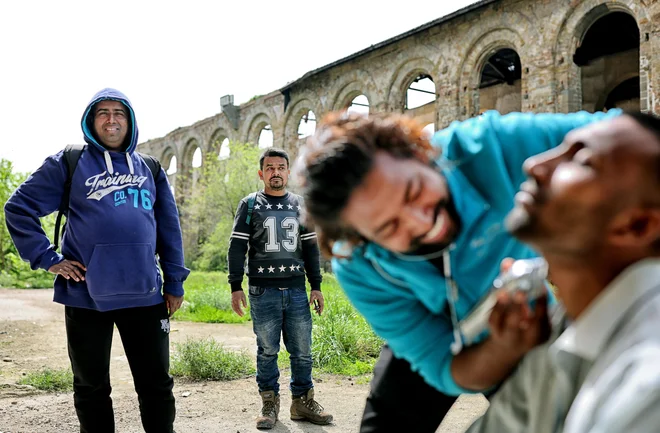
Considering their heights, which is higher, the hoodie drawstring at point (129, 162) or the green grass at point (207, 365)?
the hoodie drawstring at point (129, 162)

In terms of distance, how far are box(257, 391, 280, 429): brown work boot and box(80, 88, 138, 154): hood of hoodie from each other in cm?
225

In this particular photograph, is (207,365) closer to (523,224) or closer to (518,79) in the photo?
(523,224)

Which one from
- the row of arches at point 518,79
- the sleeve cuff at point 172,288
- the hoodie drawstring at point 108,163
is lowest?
the sleeve cuff at point 172,288

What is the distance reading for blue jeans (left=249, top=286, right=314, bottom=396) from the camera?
4742 millimetres

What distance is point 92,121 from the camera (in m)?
3.72

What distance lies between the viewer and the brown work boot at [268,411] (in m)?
4.55

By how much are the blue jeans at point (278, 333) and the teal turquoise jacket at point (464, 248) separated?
9.71 ft

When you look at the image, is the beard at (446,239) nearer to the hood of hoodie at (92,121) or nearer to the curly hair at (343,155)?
the curly hair at (343,155)

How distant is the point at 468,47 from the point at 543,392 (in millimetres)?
16740

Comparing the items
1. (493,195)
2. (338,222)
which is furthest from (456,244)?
(338,222)

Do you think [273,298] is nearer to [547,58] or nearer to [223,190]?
[547,58]

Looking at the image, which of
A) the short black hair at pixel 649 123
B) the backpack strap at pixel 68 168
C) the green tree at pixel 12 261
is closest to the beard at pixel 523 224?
the short black hair at pixel 649 123

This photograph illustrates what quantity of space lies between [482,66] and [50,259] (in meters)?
15.4

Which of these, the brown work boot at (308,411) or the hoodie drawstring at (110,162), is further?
the brown work boot at (308,411)
